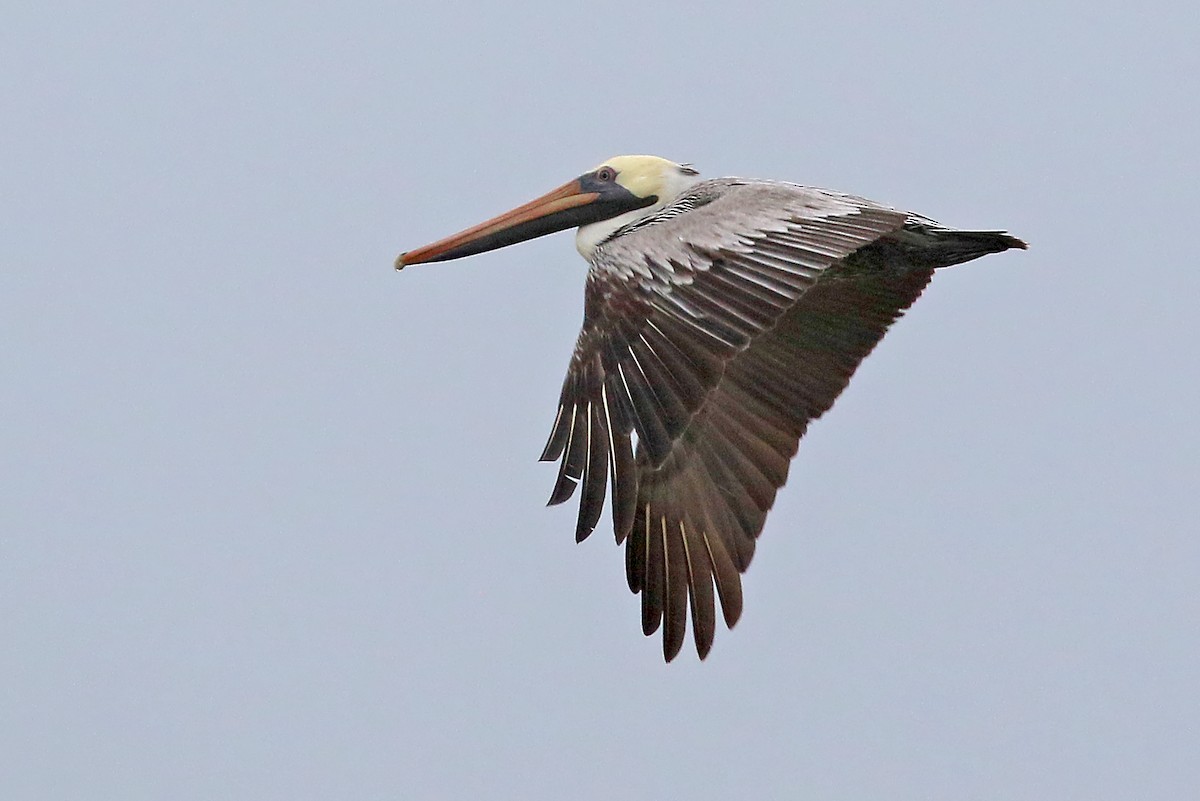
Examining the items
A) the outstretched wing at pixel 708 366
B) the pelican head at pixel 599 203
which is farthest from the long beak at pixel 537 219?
the outstretched wing at pixel 708 366

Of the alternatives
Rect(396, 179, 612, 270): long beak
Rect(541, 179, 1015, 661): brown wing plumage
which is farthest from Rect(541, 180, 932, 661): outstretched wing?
Rect(396, 179, 612, 270): long beak

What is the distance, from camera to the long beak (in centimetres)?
1138

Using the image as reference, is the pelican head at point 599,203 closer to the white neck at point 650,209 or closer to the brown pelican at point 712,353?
the white neck at point 650,209

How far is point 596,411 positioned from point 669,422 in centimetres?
33

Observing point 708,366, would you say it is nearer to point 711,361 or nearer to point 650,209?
point 711,361

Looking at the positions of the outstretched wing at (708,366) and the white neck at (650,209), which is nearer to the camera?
the outstretched wing at (708,366)

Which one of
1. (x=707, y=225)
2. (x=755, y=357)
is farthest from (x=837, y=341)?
(x=707, y=225)

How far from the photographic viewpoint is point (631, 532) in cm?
971

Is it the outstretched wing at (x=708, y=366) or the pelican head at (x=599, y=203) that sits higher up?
the pelican head at (x=599, y=203)

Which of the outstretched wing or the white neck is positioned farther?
the white neck

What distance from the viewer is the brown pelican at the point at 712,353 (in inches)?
354

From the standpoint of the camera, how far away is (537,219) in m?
11.5

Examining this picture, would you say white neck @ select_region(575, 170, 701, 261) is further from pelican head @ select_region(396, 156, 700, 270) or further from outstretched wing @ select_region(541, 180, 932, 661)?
outstretched wing @ select_region(541, 180, 932, 661)

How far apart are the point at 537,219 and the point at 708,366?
9.45 feet
